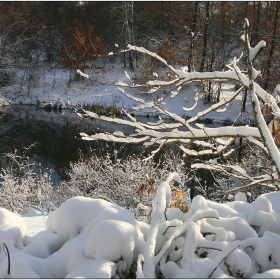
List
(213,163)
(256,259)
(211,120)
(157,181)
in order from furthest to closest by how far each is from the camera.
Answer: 1. (211,120)
2. (157,181)
3. (213,163)
4. (256,259)

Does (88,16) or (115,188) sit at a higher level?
(88,16)

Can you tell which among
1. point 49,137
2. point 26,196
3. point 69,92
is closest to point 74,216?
point 26,196

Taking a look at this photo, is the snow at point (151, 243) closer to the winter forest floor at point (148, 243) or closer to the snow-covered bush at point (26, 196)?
the winter forest floor at point (148, 243)

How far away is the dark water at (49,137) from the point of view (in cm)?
1118

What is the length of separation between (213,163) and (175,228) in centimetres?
175

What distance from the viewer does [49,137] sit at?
46.9 feet

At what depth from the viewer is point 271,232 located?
1772 mm

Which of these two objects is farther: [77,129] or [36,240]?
[77,129]

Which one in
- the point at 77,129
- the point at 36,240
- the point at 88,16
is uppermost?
the point at 88,16

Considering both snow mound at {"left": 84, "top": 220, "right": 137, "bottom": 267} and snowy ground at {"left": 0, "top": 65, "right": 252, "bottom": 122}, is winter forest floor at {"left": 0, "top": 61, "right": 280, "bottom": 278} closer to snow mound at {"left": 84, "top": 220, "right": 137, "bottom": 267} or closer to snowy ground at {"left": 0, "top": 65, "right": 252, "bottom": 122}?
snow mound at {"left": 84, "top": 220, "right": 137, "bottom": 267}

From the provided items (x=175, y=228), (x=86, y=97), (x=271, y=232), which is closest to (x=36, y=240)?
(x=175, y=228)

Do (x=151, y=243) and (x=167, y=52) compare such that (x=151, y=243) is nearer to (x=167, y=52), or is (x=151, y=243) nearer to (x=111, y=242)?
(x=111, y=242)

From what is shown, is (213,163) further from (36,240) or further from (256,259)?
(36,240)

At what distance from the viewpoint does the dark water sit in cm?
1118
